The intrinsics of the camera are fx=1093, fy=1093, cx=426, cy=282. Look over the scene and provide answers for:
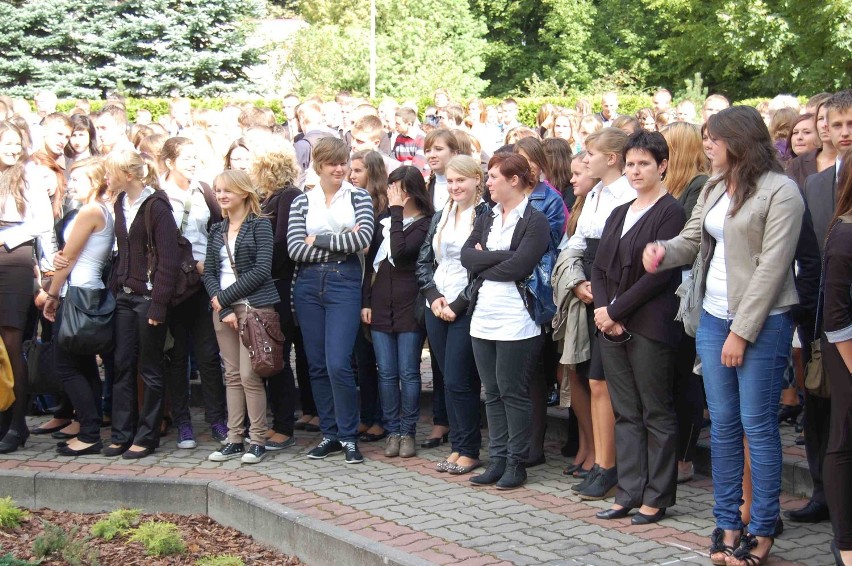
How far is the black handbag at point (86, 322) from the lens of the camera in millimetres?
7621

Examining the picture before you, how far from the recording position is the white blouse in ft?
21.2

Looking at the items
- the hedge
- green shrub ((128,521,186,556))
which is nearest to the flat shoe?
green shrub ((128,521,186,556))

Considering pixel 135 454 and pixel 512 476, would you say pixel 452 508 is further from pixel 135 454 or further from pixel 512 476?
pixel 135 454

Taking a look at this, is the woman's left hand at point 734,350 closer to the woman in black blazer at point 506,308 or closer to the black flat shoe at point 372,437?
the woman in black blazer at point 506,308

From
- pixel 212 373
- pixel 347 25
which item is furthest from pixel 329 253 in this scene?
pixel 347 25

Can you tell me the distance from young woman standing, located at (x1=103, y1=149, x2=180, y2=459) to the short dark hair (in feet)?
10.9

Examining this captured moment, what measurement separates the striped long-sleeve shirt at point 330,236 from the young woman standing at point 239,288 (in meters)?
0.18

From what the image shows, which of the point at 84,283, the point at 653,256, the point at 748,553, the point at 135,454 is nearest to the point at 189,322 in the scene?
the point at 84,283

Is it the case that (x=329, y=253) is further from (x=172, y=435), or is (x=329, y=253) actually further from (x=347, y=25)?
(x=347, y=25)

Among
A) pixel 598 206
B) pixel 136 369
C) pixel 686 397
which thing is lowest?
pixel 136 369

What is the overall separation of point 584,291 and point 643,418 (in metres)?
0.89

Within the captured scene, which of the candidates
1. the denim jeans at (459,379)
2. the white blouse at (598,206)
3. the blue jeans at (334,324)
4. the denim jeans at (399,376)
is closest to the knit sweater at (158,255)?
the blue jeans at (334,324)

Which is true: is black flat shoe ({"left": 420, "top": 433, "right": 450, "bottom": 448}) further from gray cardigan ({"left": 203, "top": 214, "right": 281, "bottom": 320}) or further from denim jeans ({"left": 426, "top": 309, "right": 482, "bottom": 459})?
gray cardigan ({"left": 203, "top": 214, "right": 281, "bottom": 320})

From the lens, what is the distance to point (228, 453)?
7.59m
